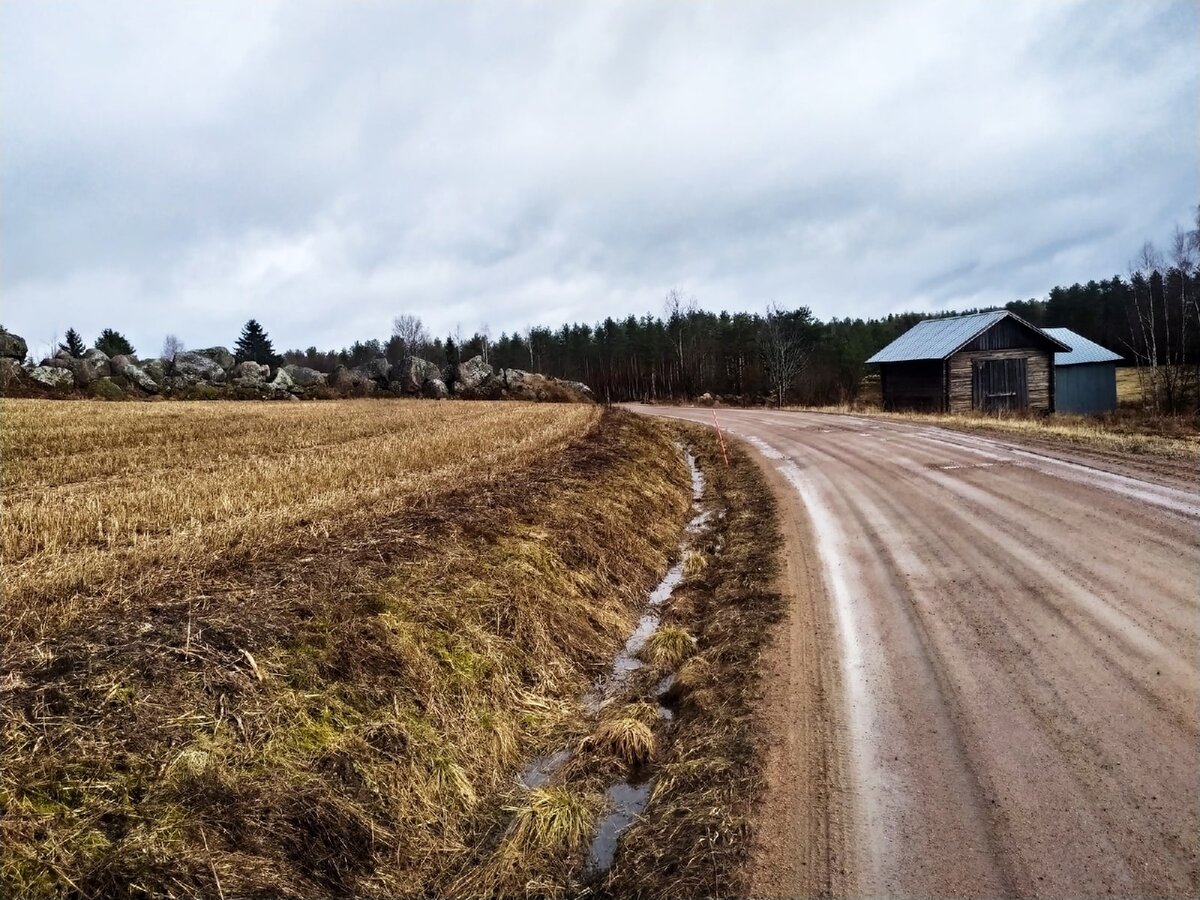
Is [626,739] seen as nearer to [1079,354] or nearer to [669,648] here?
[669,648]

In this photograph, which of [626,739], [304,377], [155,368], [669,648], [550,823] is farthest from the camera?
[304,377]

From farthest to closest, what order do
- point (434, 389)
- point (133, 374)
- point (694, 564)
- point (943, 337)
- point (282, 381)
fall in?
1. point (434, 389)
2. point (282, 381)
3. point (133, 374)
4. point (943, 337)
5. point (694, 564)

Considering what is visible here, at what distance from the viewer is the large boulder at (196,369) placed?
160 ft

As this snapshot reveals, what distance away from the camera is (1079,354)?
41562 millimetres

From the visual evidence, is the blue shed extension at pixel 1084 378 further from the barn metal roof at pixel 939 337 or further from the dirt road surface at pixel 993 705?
the dirt road surface at pixel 993 705

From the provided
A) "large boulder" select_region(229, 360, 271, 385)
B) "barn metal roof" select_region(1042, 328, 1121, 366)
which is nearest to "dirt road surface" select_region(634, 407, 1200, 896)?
"barn metal roof" select_region(1042, 328, 1121, 366)

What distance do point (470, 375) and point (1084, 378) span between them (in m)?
45.4

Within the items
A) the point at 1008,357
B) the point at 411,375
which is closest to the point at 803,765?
the point at 1008,357

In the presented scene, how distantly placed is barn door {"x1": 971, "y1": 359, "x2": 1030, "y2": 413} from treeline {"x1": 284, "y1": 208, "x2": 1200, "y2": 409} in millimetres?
7780

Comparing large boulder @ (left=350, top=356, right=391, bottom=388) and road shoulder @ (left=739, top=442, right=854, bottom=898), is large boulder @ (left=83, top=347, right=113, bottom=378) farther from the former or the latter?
road shoulder @ (left=739, top=442, right=854, bottom=898)

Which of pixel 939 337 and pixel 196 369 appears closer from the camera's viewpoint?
pixel 939 337

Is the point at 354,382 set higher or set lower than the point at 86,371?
lower

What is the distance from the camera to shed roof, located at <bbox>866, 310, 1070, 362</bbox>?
34500mm

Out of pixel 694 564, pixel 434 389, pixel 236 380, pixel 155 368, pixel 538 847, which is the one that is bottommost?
pixel 538 847
